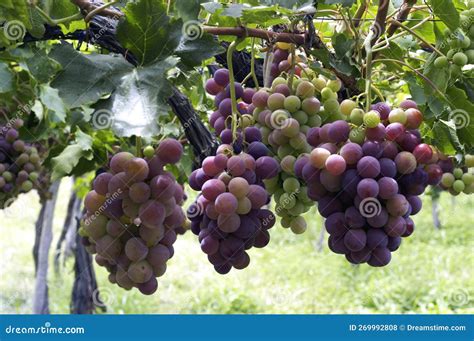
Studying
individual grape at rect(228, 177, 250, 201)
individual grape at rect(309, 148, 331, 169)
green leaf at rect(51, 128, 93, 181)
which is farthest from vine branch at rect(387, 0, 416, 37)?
green leaf at rect(51, 128, 93, 181)

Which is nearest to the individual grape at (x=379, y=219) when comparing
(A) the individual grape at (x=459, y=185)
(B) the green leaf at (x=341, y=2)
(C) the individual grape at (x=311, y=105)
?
(C) the individual grape at (x=311, y=105)

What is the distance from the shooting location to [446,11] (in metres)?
0.93

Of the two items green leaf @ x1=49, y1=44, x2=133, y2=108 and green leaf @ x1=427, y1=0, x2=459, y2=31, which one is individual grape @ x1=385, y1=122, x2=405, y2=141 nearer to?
green leaf @ x1=427, y1=0, x2=459, y2=31

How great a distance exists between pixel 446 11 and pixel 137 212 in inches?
23.7

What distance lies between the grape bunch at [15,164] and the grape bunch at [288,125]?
1.00m

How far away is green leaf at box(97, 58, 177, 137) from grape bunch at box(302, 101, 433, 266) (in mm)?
264

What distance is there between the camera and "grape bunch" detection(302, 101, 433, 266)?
866 mm

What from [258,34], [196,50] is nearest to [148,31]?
[196,50]

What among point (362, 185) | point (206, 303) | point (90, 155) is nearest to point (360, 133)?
point (362, 185)

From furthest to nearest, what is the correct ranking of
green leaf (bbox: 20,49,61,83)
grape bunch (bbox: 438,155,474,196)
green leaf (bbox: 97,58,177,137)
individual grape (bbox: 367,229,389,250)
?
grape bunch (bbox: 438,155,474,196), green leaf (bbox: 20,49,61,83), individual grape (bbox: 367,229,389,250), green leaf (bbox: 97,58,177,137)

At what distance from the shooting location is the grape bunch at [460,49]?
0.97m

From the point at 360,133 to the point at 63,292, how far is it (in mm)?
5103

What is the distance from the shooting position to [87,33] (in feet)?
3.12
